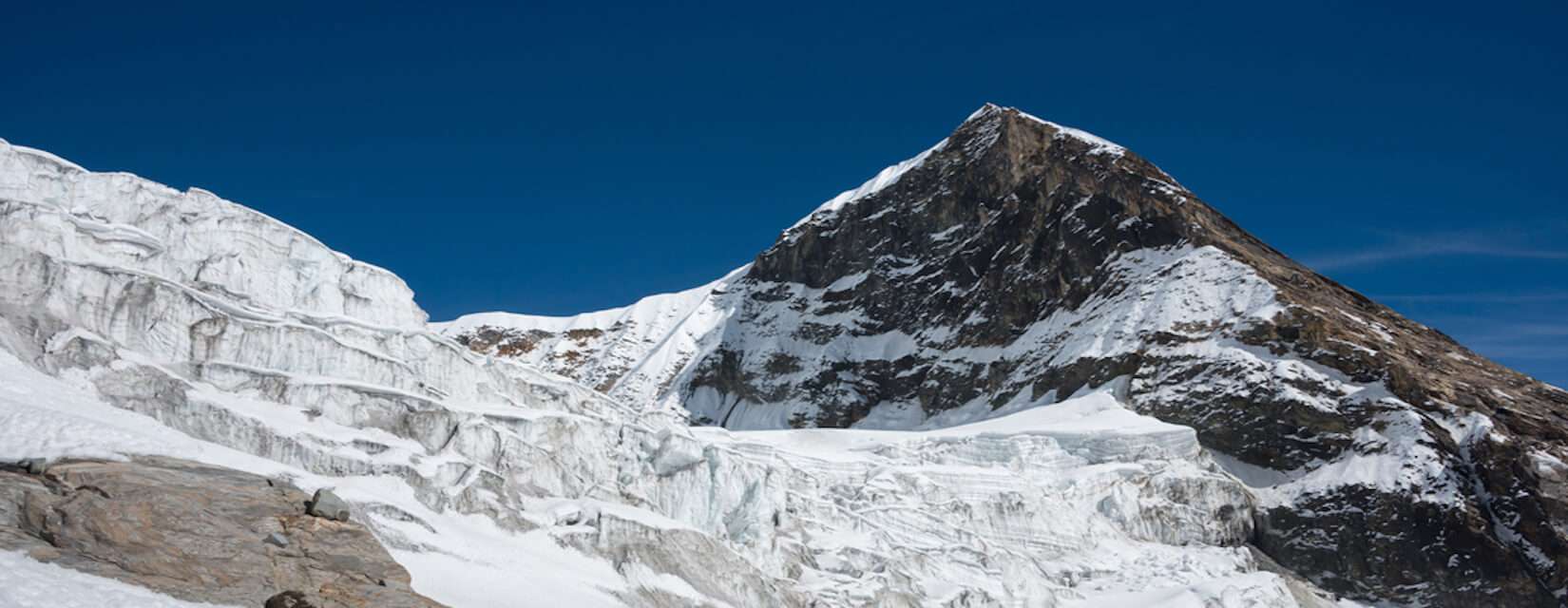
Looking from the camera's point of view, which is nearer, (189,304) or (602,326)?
(189,304)

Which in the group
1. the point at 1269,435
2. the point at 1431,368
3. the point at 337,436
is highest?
the point at 1431,368

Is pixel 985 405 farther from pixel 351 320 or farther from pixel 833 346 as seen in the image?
pixel 351 320

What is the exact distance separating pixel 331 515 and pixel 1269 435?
275 feet

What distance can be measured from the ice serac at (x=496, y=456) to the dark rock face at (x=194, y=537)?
47 centimetres

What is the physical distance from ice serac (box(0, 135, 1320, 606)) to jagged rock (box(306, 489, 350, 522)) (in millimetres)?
3117

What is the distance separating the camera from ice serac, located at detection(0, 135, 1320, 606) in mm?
57156

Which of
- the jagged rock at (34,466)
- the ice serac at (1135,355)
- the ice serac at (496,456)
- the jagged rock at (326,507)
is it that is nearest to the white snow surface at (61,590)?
the ice serac at (496,456)

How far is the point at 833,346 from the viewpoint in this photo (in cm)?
16562

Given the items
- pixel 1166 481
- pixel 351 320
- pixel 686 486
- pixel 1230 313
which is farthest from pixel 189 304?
pixel 1230 313

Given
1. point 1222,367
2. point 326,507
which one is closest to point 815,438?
point 1222,367

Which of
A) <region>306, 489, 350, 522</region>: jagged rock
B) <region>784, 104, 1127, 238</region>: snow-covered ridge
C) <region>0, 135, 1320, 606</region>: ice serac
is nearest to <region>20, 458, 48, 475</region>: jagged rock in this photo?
<region>0, 135, 1320, 606</region>: ice serac

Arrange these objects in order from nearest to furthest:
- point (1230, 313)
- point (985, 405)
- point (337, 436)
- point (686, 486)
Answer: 1. point (337, 436)
2. point (686, 486)
3. point (1230, 313)
4. point (985, 405)

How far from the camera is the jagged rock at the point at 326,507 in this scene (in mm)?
44531

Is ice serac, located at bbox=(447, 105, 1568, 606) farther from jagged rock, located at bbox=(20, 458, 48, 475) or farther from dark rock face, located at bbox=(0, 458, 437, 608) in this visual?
jagged rock, located at bbox=(20, 458, 48, 475)
